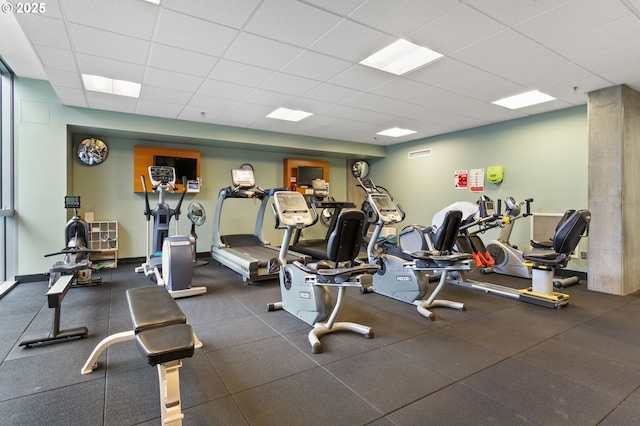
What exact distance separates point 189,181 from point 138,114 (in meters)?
1.60

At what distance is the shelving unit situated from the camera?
5801 mm

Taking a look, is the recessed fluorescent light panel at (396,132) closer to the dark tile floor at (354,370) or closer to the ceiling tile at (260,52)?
the ceiling tile at (260,52)

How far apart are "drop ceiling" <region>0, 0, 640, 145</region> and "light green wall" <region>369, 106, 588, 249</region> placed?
1.80 ft

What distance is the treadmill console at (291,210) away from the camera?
131 inches

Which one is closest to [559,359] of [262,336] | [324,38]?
[262,336]

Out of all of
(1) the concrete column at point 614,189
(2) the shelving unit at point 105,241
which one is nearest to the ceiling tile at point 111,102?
(2) the shelving unit at point 105,241

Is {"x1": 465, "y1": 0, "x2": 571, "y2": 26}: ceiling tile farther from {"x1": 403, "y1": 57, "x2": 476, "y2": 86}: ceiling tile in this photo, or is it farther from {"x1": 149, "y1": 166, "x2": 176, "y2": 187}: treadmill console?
{"x1": 149, "y1": 166, "x2": 176, "y2": 187}: treadmill console

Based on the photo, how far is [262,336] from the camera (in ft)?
9.73

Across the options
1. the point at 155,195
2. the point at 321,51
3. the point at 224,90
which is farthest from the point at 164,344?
the point at 155,195

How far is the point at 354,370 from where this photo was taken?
237 centimetres

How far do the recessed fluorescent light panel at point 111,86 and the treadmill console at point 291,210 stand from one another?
2.54 metres

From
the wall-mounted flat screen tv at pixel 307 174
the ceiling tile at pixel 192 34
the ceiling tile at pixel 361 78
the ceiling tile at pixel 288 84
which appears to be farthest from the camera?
the wall-mounted flat screen tv at pixel 307 174

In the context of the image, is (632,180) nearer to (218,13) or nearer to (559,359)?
(559,359)

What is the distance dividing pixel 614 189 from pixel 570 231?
1270mm
